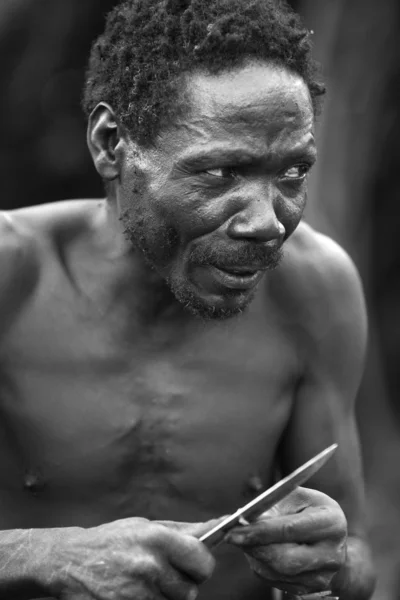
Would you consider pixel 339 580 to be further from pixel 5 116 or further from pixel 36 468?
pixel 5 116

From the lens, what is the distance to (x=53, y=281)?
105 inches

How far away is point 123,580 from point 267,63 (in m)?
0.99

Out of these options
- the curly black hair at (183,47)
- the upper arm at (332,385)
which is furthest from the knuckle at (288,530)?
the curly black hair at (183,47)

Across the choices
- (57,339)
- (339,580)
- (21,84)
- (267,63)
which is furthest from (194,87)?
(21,84)

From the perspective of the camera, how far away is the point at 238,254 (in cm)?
235

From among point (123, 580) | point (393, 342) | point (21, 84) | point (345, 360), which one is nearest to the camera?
point (123, 580)

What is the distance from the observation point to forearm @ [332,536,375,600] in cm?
271

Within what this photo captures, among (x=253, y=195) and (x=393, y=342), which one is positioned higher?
(x=253, y=195)

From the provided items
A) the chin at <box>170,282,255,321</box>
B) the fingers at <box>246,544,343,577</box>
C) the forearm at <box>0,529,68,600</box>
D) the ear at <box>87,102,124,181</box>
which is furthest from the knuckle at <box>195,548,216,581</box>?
the ear at <box>87,102,124,181</box>

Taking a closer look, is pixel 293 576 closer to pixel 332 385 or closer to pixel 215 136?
pixel 332 385

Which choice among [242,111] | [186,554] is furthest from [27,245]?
[186,554]

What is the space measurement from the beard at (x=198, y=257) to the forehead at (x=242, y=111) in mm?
183

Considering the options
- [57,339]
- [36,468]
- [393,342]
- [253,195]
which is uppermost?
[253,195]

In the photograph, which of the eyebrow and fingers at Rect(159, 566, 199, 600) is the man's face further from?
fingers at Rect(159, 566, 199, 600)
